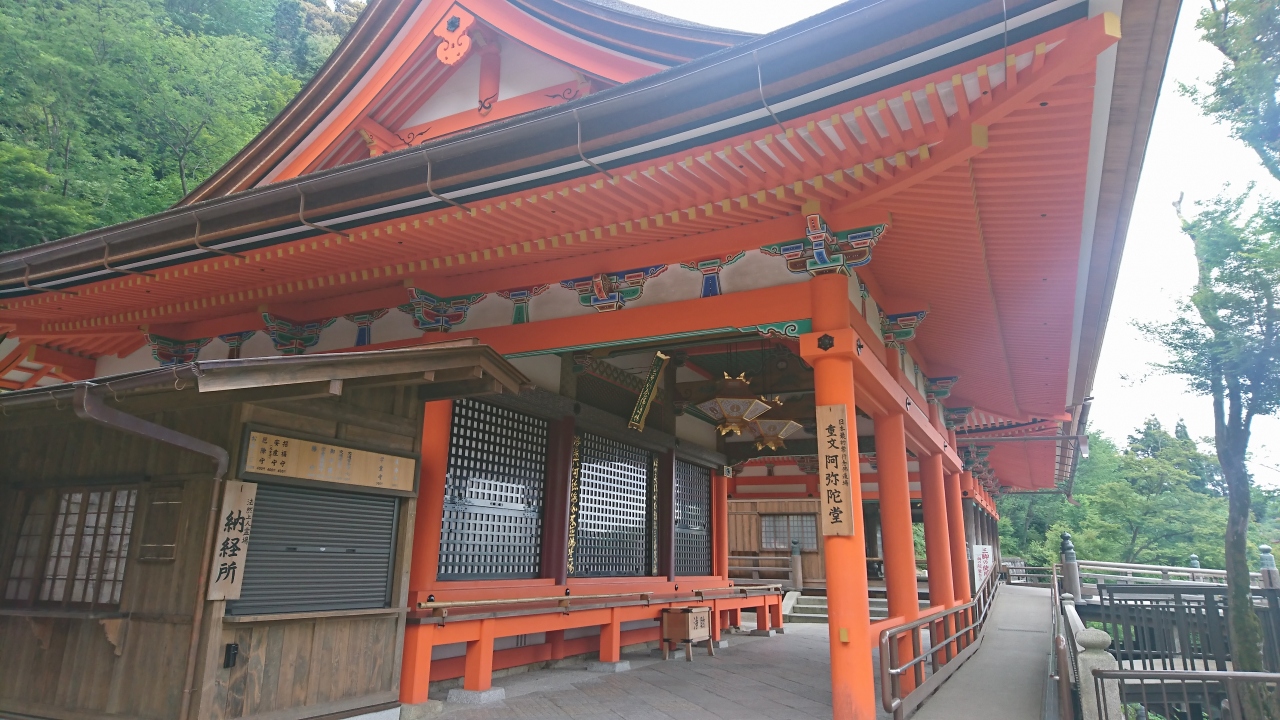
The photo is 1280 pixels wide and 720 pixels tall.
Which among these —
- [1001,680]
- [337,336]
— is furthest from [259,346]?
[1001,680]

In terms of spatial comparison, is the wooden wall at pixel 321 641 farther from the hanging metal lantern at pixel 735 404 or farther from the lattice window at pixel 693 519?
the lattice window at pixel 693 519

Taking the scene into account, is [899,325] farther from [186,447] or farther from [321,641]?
[186,447]

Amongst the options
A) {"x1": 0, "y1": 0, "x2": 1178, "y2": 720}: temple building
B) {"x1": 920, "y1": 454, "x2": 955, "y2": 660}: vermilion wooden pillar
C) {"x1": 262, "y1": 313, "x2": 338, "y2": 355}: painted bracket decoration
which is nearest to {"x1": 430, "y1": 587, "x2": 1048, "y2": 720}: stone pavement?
{"x1": 0, "y1": 0, "x2": 1178, "y2": 720}: temple building

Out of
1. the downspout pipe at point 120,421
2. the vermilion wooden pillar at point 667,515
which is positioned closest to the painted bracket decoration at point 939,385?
the vermilion wooden pillar at point 667,515

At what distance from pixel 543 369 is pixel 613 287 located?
2.72 m

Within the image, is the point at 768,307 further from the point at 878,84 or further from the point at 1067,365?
the point at 1067,365

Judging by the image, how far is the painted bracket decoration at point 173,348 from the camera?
862 centimetres

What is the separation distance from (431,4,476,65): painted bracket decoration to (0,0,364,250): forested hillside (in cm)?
980

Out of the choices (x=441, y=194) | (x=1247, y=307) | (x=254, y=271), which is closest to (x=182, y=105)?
(x=254, y=271)

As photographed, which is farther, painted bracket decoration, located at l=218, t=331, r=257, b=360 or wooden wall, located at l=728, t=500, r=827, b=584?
wooden wall, located at l=728, t=500, r=827, b=584

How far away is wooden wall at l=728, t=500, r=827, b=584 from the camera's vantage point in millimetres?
19312

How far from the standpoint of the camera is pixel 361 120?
8.42 meters

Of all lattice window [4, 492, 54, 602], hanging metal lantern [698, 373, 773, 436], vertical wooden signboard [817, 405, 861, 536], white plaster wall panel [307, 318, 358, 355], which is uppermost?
white plaster wall panel [307, 318, 358, 355]

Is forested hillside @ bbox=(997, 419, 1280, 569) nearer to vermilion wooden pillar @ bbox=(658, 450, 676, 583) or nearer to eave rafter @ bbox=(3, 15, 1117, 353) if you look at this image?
vermilion wooden pillar @ bbox=(658, 450, 676, 583)
